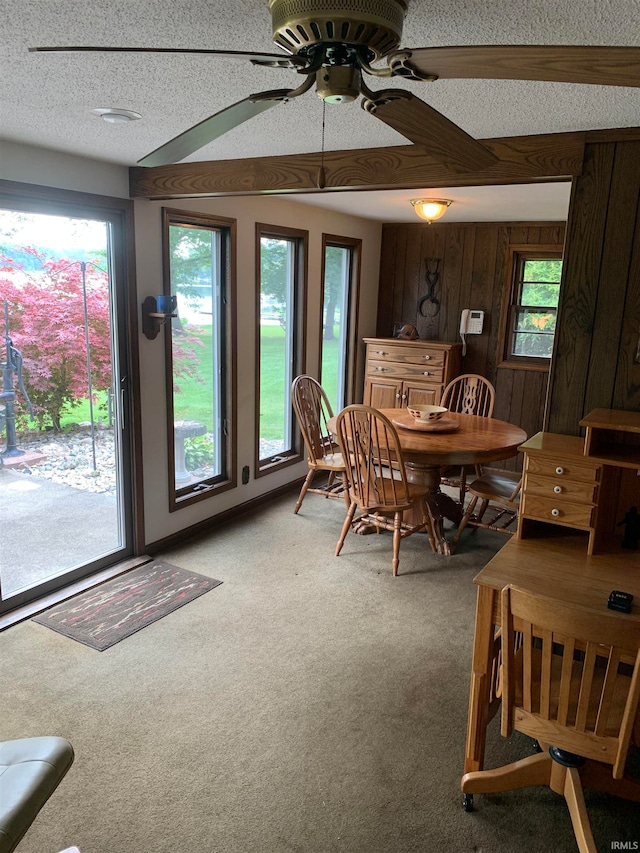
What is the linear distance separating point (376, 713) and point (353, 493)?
5.09ft

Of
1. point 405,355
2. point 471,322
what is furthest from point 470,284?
point 405,355

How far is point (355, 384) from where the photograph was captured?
5.88 m

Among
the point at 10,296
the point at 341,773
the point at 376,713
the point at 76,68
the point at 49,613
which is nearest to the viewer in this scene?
the point at 76,68

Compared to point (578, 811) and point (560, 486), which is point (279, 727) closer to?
point (578, 811)

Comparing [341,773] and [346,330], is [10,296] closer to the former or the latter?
[341,773]

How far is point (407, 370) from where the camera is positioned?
18.0 feet

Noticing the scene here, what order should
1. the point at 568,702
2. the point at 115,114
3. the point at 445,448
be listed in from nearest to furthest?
the point at 568,702, the point at 115,114, the point at 445,448

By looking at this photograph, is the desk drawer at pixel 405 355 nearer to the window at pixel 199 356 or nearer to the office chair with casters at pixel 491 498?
the office chair with casters at pixel 491 498

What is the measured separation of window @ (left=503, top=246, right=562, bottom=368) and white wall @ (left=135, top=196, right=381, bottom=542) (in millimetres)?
1350

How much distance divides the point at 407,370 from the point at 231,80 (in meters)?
3.89

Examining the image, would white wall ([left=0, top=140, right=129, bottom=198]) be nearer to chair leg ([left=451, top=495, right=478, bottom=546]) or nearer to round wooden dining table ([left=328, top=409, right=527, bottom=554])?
round wooden dining table ([left=328, top=409, right=527, bottom=554])

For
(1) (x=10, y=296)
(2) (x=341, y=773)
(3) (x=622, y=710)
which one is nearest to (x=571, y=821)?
(3) (x=622, y=710)

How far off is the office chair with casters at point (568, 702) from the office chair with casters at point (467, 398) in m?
2.69

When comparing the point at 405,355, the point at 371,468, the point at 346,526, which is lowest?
the point at 346,526
